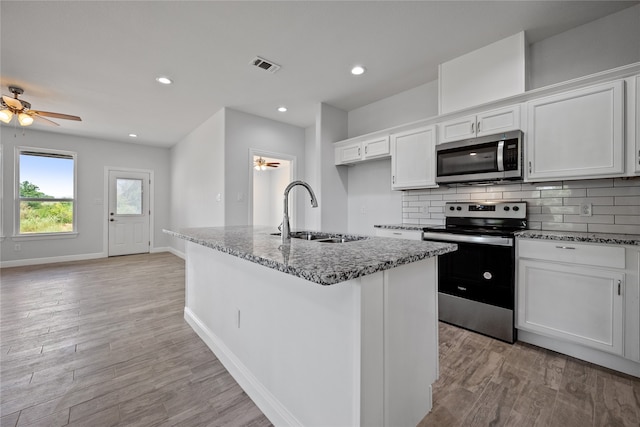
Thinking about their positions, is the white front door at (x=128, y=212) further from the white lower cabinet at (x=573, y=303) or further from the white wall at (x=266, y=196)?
the white lower cabinet at (x=573, y=303)

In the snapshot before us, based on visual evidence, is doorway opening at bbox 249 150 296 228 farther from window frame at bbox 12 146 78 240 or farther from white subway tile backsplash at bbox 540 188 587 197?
white subway tile backsplash at bbox 540 188 587 197

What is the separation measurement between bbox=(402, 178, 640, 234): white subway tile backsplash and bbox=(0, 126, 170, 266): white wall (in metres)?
6.57

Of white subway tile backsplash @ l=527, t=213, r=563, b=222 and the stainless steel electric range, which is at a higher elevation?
white subway tile backsplash @ l=527, t=213, r=563, b=222

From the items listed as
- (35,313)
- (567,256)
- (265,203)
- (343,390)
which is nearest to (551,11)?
(567,256)

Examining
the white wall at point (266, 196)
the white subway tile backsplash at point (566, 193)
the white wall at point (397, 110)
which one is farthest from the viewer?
the white wall at point (266, 196)

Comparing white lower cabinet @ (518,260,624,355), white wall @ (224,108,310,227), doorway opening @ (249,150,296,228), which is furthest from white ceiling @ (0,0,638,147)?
doorway opening @ (249,150,296,228)

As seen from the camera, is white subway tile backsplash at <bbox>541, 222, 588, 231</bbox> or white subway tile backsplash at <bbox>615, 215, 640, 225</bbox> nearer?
white subway tile backsplash at <bbox>615, 215, 640, 225</bbox>

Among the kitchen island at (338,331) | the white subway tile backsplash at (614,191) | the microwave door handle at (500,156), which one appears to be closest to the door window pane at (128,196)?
the kitchen island at (338,331)

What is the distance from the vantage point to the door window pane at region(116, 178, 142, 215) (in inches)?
241

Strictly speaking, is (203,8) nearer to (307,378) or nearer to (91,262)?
(307,378)

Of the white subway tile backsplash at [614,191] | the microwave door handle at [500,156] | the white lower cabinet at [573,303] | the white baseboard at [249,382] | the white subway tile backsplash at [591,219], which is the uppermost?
the microwave door handle at [500,156]

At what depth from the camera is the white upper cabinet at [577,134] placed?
189 cm

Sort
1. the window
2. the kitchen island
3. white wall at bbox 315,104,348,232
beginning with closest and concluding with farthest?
1. the kitchen island
2. white wall at bbox 315,104,348,232
3. the window

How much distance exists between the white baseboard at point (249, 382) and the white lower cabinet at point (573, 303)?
6.48 feet
